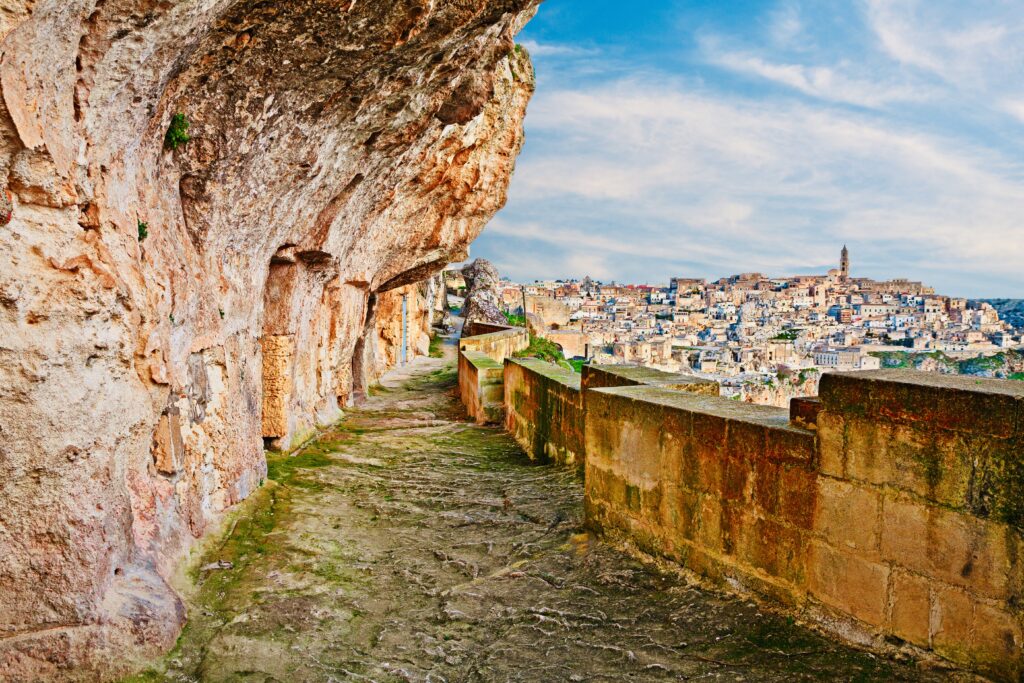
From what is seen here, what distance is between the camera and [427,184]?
10.4 metres

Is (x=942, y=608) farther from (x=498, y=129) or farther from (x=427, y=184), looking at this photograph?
(x=498, y=129)

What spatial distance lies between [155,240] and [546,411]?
4541mm

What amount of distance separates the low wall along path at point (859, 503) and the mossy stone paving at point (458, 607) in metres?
0.19

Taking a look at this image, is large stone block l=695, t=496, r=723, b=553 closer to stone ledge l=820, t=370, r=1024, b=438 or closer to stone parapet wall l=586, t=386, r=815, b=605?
stone parapet wall l=586, t=386, r=815, b=605

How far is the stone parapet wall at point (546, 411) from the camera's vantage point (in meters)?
7.15

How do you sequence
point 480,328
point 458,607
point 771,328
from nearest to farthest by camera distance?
point 458,607
point 480,328
point 771,328

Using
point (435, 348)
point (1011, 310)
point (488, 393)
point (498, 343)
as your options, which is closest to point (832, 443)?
point (488, 393)

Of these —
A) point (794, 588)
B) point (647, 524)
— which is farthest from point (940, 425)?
point (647, 524)

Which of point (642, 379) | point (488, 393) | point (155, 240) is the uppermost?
point (155, 240)

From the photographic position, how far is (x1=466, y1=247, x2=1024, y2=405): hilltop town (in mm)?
44750

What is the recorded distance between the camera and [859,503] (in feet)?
10.7

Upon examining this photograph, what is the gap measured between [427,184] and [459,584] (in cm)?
706

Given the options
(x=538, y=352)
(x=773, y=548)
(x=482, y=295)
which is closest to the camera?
(x=773, y=548)

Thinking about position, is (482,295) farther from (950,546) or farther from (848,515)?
(950,546)
